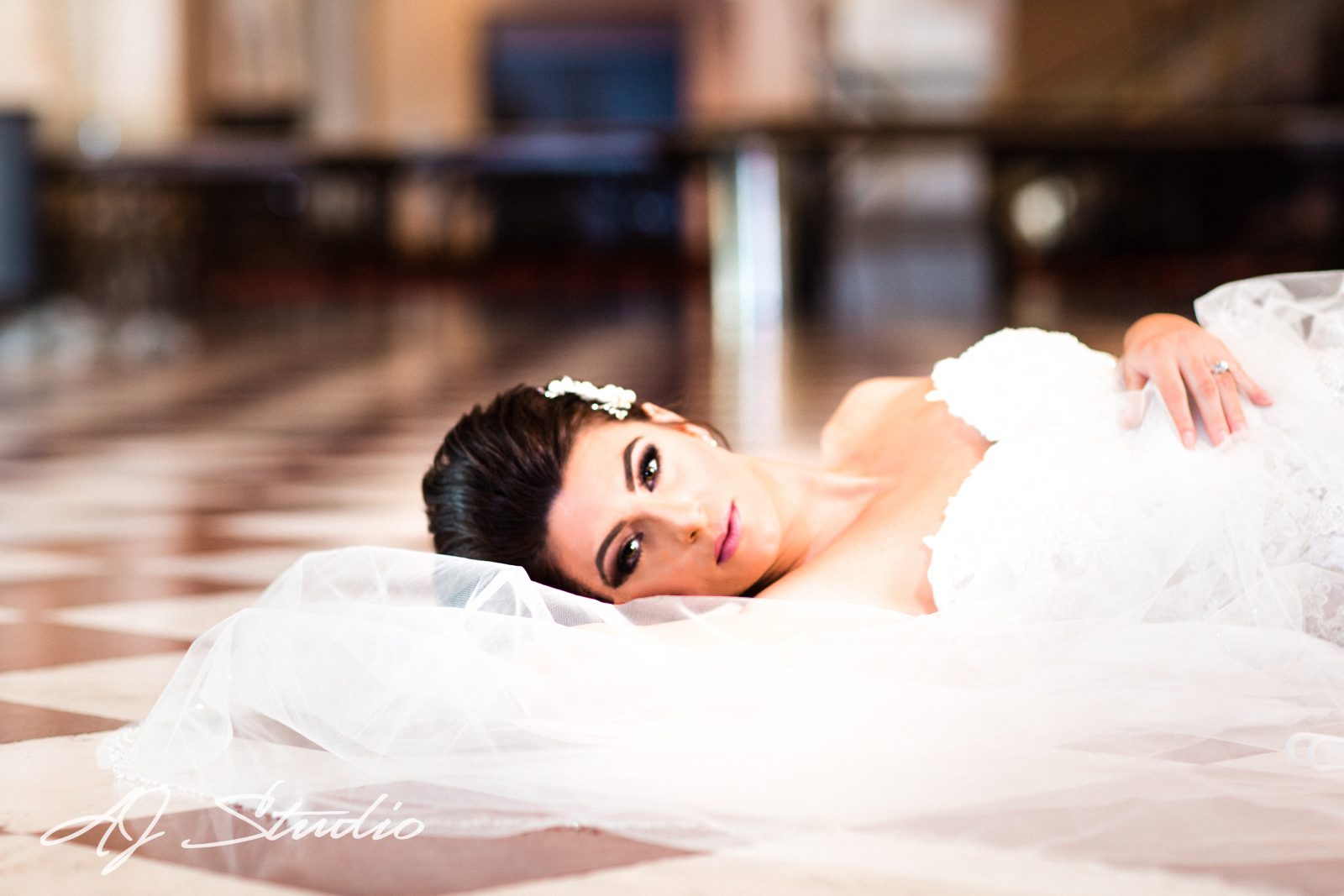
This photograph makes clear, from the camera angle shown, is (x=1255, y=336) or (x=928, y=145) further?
(x=928, y=145)

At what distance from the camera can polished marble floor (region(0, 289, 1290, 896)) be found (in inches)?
43.8

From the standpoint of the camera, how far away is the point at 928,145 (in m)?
8.92

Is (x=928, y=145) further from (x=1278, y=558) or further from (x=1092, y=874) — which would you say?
(x=1092, y=874)

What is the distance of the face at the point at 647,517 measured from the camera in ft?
5.70

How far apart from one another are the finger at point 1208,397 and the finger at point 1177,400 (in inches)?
0.4

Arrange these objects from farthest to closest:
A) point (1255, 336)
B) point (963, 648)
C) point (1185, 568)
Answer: point (1255, 336), point (1185, 568), point (963, 648)

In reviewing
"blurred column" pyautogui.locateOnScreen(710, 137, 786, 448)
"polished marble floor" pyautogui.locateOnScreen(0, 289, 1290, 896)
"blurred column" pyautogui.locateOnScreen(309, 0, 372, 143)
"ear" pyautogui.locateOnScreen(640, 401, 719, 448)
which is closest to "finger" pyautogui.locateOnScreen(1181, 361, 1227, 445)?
"ear" pyautogui.locateOnScreen(640, 401, 719, 448)

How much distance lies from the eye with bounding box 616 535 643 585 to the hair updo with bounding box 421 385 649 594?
0.05 meters

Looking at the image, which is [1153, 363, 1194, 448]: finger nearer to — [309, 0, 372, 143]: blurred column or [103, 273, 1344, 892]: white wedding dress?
[103, 273, 1344, 892]: white wedding dress

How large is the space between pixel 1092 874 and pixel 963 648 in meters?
0.52

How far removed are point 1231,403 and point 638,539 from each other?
0.63 meters

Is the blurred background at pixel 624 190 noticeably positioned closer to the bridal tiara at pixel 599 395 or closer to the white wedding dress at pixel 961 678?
the bridal tiara at pixel 599 395

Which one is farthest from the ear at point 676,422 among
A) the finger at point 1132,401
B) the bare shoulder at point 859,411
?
the finger at point 1132,401

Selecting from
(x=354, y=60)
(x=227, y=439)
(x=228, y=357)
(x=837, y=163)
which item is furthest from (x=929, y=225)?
(x=354, y=60)
